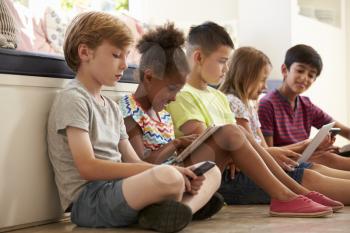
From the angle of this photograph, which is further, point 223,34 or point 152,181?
point 223,34

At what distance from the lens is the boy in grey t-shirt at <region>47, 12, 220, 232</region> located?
5.03ft

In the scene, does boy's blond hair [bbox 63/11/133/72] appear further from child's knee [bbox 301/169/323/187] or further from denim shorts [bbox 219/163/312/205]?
child's knee [bbox 301/169/323/187]

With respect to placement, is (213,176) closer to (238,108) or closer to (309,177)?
(309,177)

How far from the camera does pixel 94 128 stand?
5.50 ft

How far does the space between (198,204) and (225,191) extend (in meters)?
0.57

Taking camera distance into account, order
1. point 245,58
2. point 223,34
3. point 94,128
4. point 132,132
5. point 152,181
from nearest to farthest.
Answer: point 152,181, point 94,128, point 132,132, point 223,34, point 245,58

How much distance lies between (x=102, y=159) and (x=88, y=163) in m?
0.11

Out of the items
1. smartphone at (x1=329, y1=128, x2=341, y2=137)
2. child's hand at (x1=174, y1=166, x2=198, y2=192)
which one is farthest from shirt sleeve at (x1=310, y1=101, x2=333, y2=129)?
child's hand at (x1=174, y1=166, x2=198, y2=192)

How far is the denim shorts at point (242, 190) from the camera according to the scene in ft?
7.31

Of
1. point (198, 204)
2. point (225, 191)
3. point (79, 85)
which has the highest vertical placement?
point (79, 85)

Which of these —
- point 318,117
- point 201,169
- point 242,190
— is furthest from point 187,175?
point 318,117

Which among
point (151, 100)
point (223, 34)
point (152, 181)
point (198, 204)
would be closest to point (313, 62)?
point (223, 34)

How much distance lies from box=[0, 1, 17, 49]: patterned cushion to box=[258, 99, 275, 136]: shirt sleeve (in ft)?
4.25

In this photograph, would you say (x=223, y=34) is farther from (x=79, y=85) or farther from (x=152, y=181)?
(x=152, y=181)
